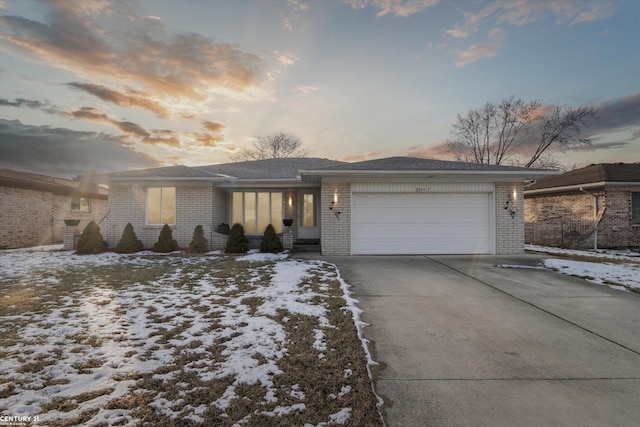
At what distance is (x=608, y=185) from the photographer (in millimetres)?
13156

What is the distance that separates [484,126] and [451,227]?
2261cm

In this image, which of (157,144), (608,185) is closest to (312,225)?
(157,144)

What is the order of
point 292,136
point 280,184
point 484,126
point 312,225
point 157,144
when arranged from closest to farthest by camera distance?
point 280,184 → point 312,225 → point 157,144 → point 484,126 → point 292,136

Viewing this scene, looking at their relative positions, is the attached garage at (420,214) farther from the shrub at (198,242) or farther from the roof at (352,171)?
the shrub at (198,242)

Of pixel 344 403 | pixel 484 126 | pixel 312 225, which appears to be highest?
pixel 484 126

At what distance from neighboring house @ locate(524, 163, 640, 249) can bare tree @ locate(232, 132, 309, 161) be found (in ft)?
74.3

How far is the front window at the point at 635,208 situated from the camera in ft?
44.2

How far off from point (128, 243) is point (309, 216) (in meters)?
7.42

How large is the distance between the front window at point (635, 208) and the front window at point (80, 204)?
29027 mm

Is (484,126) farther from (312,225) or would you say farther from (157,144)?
(157,144)

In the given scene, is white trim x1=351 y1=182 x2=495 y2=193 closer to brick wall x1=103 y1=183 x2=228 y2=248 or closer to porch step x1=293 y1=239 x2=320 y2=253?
porch step x1=293 y1=239 x2=320 y2=253

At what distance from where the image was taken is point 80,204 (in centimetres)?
1809

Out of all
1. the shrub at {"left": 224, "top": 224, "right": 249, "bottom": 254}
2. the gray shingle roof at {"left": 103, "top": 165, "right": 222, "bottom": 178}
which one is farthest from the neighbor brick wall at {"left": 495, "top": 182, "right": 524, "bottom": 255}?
the gray shingle roof at {"left": 103, "top": 165, "right": 222, "bottom": 178}

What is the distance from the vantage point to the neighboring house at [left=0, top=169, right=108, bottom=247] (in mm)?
13234
